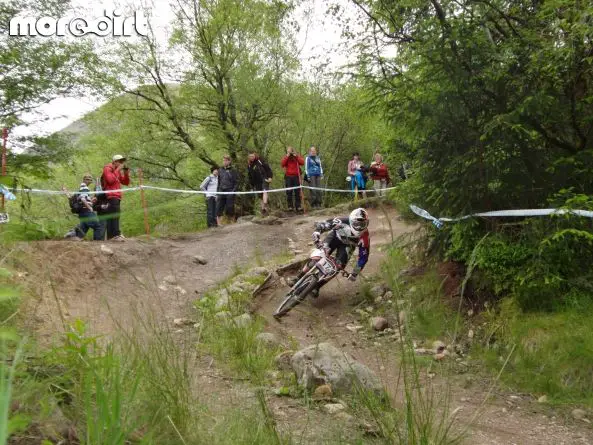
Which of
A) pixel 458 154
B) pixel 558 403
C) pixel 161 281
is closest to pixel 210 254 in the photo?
pixel 161 281

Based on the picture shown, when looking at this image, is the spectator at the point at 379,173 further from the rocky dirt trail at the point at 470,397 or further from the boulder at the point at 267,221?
the rocky dirt trail at the point at 470,397

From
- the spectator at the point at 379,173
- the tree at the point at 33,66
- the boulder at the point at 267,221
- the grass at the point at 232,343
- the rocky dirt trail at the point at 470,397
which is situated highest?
the tree at the point at 33,66

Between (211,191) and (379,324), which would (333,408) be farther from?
(211,191)

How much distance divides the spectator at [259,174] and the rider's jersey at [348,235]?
696 centimetres

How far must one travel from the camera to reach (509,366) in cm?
552

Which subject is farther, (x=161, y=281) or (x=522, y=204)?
(x=161, y=281)

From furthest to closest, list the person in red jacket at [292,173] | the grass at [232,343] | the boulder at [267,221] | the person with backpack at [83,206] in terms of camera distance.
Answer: the person in red jacket at [292,173] → the boulder at [267,221] → the person with backpack at [83,206] → the grass at [232,343]

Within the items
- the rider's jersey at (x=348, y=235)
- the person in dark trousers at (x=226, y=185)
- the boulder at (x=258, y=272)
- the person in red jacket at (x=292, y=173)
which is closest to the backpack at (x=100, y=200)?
the boulder at (x=258, y=272)

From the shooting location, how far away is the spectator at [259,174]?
1520cm

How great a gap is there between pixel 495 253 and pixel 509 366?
139cm

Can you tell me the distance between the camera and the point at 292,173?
51.2ft

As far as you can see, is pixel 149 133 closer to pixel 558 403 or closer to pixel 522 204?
pixel 522 204

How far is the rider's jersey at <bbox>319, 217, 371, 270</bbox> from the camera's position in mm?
8078

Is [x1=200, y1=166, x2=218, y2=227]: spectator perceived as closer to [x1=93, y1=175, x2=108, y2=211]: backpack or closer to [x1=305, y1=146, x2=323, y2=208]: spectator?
[x1=305, y1=146, x2=323, y2=208]: spectator
